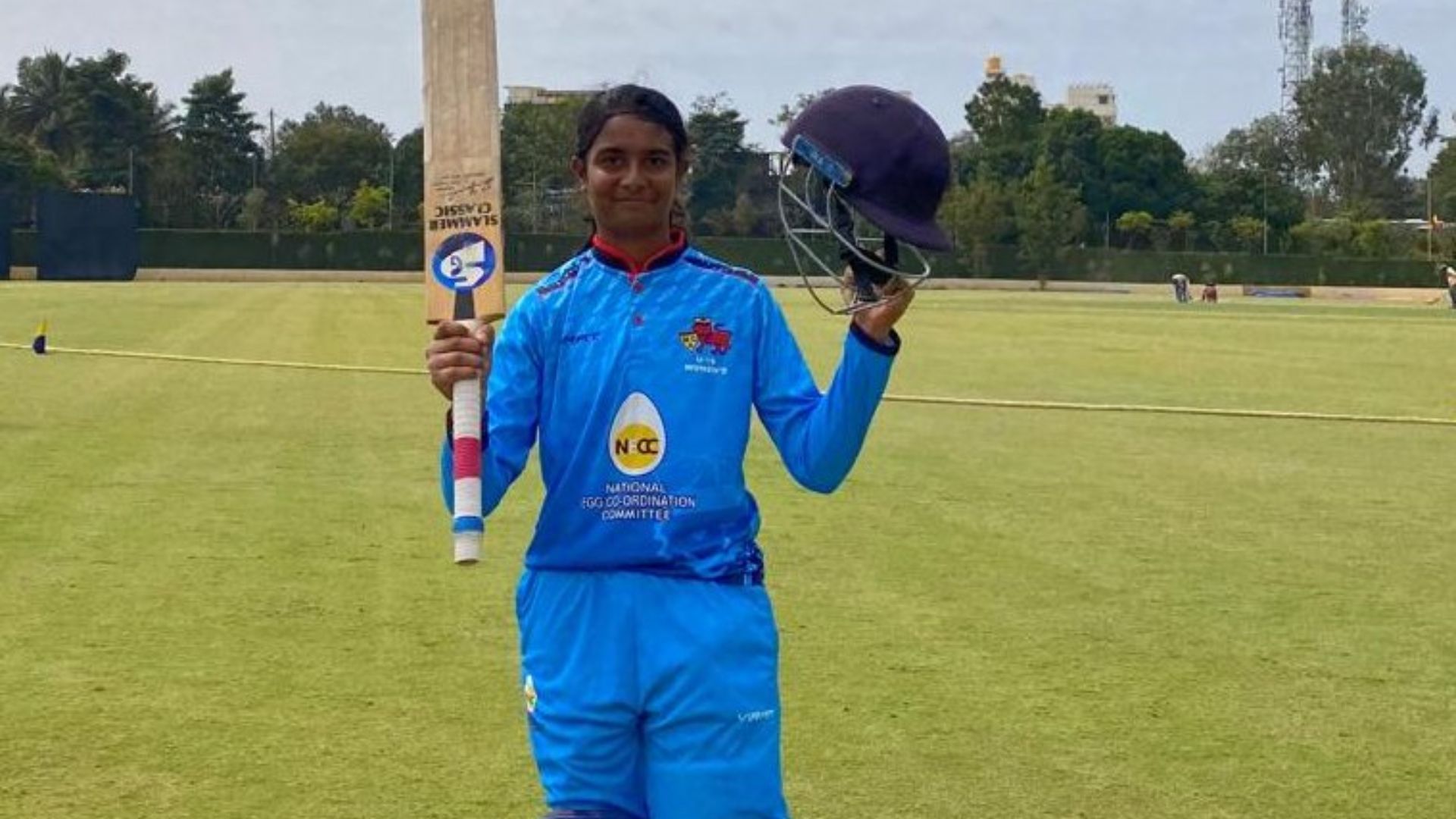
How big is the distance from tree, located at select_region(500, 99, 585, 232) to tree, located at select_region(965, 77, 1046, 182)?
95.5ft

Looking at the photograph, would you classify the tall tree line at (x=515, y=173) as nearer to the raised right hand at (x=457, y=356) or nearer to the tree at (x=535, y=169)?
the tree at (x=535, y=169)

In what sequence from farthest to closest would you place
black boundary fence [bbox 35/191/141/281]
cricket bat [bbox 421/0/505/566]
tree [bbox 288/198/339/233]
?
tree [bbox 288/198/339/233] → black boundary fence [bbox 35/191/141/281] → cricket bat [bbox 421/0/505/566]

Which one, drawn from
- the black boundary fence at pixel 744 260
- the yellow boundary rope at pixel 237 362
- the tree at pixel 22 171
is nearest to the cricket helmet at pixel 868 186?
the yellow boundary rope at pixel 237 362

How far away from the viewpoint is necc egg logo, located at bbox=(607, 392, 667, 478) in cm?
338

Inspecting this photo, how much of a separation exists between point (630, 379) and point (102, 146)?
10175cm

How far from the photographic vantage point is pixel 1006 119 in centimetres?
11256

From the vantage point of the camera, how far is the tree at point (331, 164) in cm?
9831

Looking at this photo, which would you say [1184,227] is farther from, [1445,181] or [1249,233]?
[1445,181]

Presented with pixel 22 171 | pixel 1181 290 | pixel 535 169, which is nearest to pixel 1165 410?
pixel 1181 290

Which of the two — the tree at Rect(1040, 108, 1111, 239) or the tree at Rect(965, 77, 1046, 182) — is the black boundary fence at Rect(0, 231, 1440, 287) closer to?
the tree at Rect(1040, 108, 1111, 239)

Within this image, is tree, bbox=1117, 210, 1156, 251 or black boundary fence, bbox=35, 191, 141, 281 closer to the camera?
black boundary fence, bbox=35, 191, 141, 281

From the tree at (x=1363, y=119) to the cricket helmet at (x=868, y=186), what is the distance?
135 metres

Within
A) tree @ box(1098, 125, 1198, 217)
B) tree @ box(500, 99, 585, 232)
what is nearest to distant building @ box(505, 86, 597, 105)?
tree @ box(500, 99, 585, 232)

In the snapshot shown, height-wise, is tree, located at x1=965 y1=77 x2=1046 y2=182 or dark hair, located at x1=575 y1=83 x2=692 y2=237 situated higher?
tree, located at x1=965 y1=77 x2=1046 y2=182
